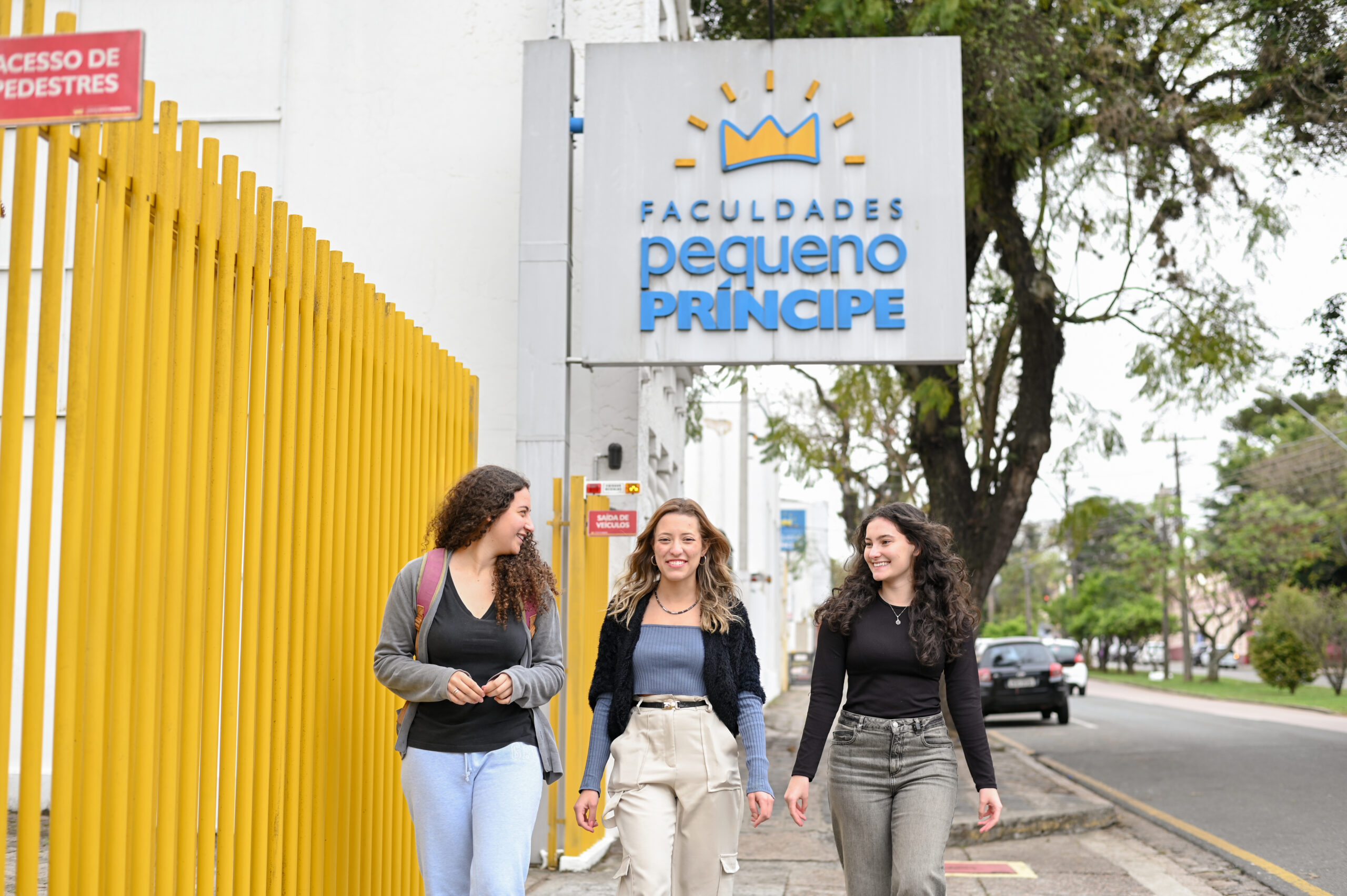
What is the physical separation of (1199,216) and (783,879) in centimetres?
923

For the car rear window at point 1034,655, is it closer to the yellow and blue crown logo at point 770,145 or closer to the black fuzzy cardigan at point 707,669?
the yellow and blue crown logo at point 770,145

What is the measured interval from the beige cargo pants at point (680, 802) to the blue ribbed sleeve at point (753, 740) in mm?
84

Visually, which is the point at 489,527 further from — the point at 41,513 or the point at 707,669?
the point at 41,513

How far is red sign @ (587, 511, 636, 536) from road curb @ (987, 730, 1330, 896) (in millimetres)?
4389

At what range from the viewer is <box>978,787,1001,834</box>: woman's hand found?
4.45m

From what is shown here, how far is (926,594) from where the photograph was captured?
186 inches

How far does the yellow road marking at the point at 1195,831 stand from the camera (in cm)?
788

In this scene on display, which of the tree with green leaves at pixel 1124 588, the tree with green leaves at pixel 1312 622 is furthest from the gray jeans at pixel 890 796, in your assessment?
the tree with green leaves at pixel 1124 588

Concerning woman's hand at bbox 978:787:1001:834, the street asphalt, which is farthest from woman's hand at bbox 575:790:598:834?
the street asphalt

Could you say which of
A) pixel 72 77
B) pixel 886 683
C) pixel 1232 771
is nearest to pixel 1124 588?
pixel 1232 771

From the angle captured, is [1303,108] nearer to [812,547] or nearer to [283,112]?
[283,112]

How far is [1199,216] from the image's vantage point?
1376 cm

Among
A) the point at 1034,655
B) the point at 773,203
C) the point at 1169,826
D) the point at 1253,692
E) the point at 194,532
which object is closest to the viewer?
the point at 194,532

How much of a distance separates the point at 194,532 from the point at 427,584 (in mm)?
806
